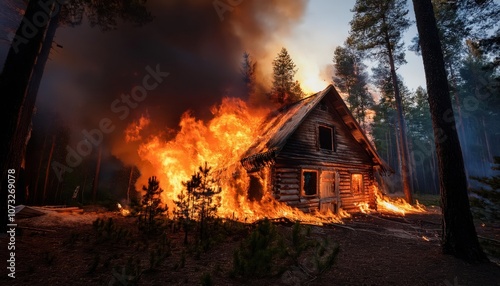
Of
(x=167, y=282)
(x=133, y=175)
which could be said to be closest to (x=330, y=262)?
(x=167, y=282)

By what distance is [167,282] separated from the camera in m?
4.42

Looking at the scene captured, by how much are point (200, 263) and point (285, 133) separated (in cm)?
859

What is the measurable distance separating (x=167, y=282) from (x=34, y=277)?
2.46m

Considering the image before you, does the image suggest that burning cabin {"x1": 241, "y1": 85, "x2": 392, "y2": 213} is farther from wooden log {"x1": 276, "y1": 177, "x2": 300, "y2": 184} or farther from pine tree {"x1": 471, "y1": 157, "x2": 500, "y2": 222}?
pine tree {"x1": 471, "y1": 157, "x2": 500, "y2": 222}

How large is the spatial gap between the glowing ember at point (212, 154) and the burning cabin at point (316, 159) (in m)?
0.75

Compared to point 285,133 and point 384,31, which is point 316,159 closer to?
point 285,133

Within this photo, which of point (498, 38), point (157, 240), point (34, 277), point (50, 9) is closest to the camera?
point (34, 277)

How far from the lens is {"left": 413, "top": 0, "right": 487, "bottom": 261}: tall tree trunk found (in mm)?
5973

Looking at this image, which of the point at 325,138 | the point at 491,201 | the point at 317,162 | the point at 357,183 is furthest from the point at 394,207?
the point at 491,201

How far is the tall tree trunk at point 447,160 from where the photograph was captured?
5973 mm

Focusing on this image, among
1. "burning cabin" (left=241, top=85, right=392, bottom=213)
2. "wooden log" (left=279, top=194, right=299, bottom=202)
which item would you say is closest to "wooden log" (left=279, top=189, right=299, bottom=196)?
"burning cabin" (left=241, top=85, right=392, bottom=213)

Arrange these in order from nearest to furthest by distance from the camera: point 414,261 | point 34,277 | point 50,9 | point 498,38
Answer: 1. point 34,277
2. point 50,9
3. point 414,261
4. point 498,38

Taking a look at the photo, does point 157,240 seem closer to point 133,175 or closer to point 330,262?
point 330,262

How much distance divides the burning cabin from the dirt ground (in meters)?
4.64
